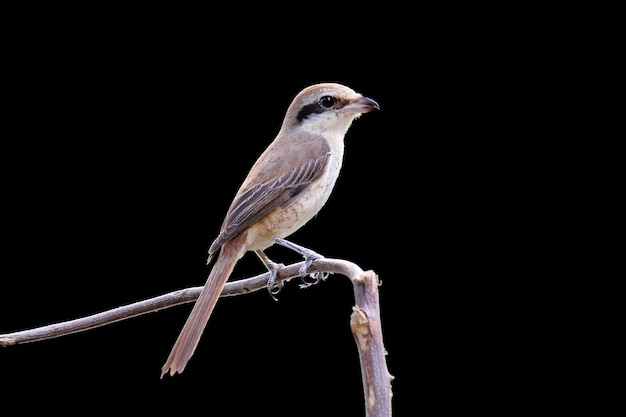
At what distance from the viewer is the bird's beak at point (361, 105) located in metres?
4.29

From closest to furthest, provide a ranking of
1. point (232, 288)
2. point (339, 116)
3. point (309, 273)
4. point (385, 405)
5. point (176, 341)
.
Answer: point (385, 405), point (176, 341), point (309, 273), point (232, 288), point (339, 116)

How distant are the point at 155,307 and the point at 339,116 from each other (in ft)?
4.95

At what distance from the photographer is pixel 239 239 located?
13.8 ft

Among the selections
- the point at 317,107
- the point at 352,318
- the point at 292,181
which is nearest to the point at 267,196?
the point at 292,181

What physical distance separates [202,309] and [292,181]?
953 mm

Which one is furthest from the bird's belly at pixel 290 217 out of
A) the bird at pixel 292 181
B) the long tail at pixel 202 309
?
the long tail at pixel 202 309

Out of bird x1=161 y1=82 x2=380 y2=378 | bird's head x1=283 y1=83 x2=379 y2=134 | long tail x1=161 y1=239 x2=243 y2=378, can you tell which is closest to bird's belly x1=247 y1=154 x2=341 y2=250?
bird x1=161 y1=82 x2=380 y2=378

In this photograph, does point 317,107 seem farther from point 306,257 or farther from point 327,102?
point 306,257

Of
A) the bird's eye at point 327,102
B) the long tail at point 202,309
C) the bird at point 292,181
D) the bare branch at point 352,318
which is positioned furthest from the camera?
the bird's eye at point 327,102

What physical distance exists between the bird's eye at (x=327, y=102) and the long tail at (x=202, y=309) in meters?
0.96

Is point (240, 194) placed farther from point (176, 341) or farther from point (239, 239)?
point (176, 341)

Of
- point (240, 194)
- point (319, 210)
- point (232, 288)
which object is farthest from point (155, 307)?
point (319, 210)

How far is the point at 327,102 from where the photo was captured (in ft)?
14.6

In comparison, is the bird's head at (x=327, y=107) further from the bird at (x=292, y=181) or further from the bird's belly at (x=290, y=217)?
the bird's belly at (x=290, y=217)
